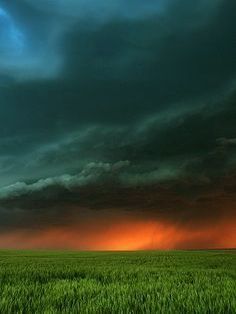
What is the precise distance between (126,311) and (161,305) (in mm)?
826

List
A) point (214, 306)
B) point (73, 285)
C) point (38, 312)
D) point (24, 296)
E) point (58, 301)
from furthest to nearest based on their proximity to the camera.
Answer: point (73, 285) < point (24, 296) < point (58, 301) < point (214, 306) < point (38, 312)

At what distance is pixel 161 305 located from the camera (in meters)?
7.52

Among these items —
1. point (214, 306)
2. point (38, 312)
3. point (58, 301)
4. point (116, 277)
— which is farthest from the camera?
point (116, 277)

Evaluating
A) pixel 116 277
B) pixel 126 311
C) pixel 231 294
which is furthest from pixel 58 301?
pixel 116 277

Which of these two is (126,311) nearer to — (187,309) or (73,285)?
(187,309)

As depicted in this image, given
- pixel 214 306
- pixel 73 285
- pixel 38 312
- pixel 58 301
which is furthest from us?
pixel 73 285

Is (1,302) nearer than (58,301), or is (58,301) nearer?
(1,302)

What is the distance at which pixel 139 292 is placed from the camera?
9117 millimetres

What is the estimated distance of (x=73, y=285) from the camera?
1052 centimetres

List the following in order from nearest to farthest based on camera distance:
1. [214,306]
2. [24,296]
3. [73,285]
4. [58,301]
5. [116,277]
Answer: [214,306] < [58,301] < [24,296] < [73,285] < [116,277]

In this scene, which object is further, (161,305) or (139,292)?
(139,292)

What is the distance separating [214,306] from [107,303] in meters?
1.67

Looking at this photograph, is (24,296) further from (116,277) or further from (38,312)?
(116,277)

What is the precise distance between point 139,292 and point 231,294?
1753 millimetres
